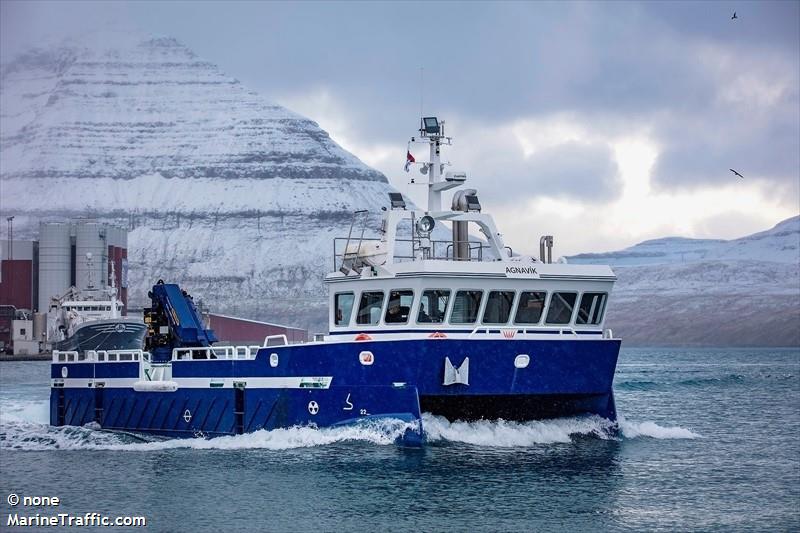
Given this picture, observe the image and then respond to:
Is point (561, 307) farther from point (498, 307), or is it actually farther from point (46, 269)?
point (46, 269)

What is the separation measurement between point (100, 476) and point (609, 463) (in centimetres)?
1300

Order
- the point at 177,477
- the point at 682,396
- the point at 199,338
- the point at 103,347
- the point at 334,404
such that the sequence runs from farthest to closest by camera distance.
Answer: the point at 103,347, the point at 682,396, the point at 199,338, the point at 334,404, the point at 177,477

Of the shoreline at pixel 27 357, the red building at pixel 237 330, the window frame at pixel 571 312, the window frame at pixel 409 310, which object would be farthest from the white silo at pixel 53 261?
the window frame at pixel 571 312

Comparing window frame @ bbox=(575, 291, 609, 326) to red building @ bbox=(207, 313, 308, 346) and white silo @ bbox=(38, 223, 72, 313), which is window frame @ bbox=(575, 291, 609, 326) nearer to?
red building @ bbox=(207, 313, 308, 346)

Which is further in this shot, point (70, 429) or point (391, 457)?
point (70, 429)

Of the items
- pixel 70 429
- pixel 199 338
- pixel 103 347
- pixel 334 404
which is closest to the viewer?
pixel 334 404

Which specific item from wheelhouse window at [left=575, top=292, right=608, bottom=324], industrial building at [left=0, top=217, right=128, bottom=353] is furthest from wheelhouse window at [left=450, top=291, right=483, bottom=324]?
industrial building at [left=0, top=217, right=128, bottom=353]

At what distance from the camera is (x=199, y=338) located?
131 ft

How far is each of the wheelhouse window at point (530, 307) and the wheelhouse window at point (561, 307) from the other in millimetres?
326

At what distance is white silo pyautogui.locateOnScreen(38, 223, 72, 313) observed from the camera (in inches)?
6777

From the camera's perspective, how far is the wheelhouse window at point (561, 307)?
112 feet

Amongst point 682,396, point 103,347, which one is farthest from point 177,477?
point 103,347

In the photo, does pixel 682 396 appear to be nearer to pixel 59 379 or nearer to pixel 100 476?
pixel 59 379

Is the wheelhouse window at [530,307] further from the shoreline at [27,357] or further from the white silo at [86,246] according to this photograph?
the white silo at [86,246]
